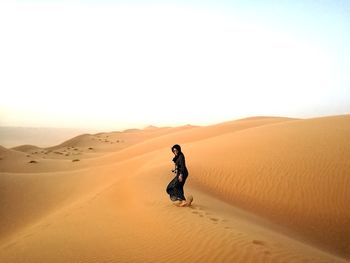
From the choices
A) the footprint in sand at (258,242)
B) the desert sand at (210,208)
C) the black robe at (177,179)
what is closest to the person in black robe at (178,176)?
the black robe at (177,179)

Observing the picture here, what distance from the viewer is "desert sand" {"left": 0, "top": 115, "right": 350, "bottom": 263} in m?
7.08

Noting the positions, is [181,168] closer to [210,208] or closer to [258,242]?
[210,208]

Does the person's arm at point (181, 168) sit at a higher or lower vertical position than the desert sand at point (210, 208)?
higher

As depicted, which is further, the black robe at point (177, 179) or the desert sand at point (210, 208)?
the black robe at point (177, 179)

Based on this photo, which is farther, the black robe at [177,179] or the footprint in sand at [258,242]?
→ the black robe at [177,179]

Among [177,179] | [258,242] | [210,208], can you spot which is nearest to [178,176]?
[177,179]

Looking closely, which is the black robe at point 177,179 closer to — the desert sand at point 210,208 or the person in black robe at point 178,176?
the person in black robe at point 178,176

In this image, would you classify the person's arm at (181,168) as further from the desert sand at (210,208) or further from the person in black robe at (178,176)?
the desert sand at (210,208)

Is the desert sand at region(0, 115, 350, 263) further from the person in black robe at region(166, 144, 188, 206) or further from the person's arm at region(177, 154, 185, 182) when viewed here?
the person's arm at region(177, 154, 185, 182)

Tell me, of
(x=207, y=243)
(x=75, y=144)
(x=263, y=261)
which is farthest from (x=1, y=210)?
(x=75, y=144)

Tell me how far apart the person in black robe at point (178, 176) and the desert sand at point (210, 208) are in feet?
1.22

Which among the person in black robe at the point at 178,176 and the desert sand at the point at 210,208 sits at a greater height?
the person in black robe at the point at 178,176

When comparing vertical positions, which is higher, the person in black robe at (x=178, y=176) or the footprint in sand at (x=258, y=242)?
the person in black robe at (x=178, y=176)

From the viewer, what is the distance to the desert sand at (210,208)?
7.08 m
